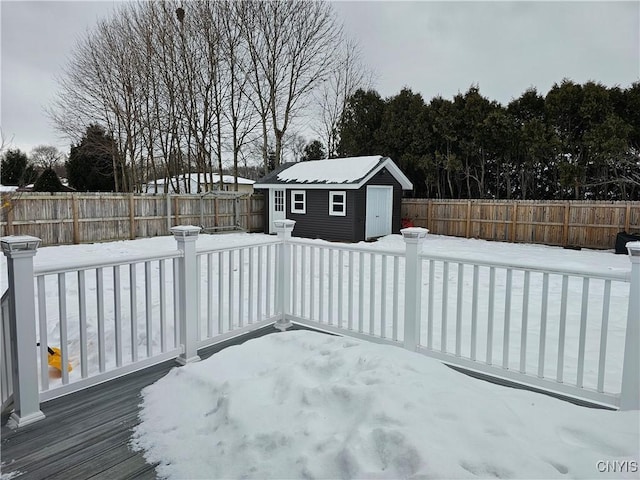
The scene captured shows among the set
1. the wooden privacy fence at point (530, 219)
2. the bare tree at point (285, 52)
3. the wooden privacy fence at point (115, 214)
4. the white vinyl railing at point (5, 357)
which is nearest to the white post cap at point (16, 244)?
the white vinyl railing at point (5, 357)

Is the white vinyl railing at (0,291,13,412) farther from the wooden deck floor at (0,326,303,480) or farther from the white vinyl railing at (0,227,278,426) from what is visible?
the wooden deck floor at (0,326,303,480)

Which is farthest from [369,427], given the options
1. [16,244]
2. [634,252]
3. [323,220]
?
[323,220]

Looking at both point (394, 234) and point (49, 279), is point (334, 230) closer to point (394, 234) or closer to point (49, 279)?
point (394, 234)

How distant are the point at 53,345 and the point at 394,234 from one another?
1150cm

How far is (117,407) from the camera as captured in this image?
96.5 inches

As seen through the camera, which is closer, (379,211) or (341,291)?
(341,291)

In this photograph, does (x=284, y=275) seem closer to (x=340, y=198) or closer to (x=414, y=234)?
(x=414, y=234)

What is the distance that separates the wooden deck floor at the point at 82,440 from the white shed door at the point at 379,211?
438 inches

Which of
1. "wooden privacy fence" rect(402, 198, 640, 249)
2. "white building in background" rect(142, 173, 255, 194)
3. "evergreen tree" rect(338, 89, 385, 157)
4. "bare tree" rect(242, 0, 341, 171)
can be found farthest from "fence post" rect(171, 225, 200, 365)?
"bare tree" rect(242, 0, 341, 171)

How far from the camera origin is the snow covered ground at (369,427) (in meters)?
1.58

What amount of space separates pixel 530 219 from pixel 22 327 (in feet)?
43.5

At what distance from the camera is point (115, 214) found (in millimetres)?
12070

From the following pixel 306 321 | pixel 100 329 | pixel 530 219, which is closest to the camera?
pixel 100 329

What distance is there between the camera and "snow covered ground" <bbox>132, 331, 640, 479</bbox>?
5.17 ft
